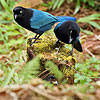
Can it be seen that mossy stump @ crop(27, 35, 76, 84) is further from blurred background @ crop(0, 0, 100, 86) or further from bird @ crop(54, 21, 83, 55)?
blurred background @ crop(0, 0, 100, 86)

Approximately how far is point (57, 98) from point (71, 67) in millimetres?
1430

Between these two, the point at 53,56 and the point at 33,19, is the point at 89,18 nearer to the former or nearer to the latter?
the point at 33,19

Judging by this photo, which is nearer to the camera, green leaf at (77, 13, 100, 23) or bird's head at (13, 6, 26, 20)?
bird's head at (13, 6, 26, 20)

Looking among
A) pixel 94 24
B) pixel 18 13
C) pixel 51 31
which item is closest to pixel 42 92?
pixel 18 13

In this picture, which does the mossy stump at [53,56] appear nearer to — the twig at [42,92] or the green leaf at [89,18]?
the twig at [42,92]

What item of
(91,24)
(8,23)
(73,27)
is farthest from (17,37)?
(73,27)

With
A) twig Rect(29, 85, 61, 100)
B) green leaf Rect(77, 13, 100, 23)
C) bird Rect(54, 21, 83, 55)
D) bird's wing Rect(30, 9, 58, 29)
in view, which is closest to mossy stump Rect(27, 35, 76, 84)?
bird Rect(54, 21, 83, 55)

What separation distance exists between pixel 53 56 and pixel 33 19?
943 millimetres

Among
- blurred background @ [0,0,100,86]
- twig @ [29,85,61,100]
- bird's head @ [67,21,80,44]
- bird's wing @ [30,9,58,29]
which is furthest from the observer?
blurred background @ [0,0,100,86]

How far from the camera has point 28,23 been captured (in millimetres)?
3244

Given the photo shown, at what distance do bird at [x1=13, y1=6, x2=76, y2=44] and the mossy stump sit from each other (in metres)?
0.23

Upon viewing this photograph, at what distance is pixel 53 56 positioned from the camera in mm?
2609

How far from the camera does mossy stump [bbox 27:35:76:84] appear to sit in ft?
8.32

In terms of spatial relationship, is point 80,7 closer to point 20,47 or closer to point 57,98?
Result: point 20,47
